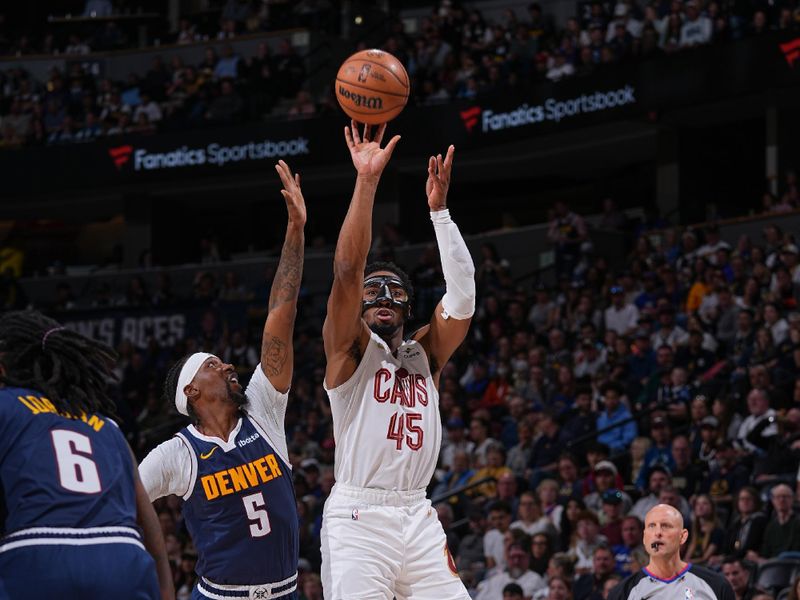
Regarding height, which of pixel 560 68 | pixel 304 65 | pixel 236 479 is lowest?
pixel 236 479

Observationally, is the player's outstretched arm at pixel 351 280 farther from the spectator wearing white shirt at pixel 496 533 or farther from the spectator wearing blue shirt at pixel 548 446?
the spectator wearing blue shirt at pixel 548 446

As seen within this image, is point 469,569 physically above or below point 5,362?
below

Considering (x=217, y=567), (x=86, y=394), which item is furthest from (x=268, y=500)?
(x=86, y=394)

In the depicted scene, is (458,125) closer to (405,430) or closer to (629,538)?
(629,538)

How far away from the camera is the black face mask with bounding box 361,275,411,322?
6.42 m

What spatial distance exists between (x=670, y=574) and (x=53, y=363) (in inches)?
181

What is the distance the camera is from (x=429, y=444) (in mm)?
6254

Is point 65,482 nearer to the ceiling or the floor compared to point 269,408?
nearer to the floor

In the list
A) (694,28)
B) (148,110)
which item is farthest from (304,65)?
(694,28)

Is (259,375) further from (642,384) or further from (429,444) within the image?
(642,384)

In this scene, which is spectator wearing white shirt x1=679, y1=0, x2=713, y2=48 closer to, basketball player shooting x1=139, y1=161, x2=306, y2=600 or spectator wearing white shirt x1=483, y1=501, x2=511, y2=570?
spectator wearing white shirt x1=483, y1=501, x2=511, y2=570

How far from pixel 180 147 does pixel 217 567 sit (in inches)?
729

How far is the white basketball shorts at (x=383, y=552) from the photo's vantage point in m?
5.97

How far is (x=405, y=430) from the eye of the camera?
620 centimetres
